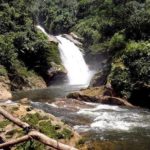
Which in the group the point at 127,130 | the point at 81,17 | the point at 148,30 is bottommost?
the point at 127,130

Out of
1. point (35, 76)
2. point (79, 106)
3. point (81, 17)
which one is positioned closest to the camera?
point (79, 106)

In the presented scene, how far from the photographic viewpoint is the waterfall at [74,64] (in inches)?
2504

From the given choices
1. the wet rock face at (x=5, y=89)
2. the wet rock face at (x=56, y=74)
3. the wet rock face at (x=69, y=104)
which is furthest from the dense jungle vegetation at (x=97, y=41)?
the wet rock face at (x=69, y=104)

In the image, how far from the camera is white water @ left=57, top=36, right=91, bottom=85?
63594 mm

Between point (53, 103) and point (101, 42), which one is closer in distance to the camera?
point (53, 103)

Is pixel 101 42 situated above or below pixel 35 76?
above

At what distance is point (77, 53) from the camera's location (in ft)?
230

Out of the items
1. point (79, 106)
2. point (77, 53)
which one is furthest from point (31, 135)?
point (77, 53)

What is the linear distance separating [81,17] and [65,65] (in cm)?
Answer: 3056

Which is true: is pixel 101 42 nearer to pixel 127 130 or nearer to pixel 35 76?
pixel 35 76

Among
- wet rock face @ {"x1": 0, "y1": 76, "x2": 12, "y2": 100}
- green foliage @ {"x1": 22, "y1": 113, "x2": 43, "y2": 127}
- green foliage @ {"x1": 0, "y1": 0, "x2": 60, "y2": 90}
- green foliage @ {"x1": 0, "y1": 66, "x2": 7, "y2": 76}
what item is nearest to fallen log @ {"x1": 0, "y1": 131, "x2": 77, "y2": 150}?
green foliage @ {"x1": 22, "y1": 113, "x2": 43, "y2": 127}

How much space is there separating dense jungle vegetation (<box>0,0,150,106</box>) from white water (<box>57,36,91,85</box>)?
2.20m

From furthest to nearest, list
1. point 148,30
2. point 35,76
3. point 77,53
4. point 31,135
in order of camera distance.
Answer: point 77,53 → point 35,76 → point 148,30 → point 31,135

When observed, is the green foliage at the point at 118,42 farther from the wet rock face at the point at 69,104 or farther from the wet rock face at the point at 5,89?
the wet rock face at the point at 69,104
